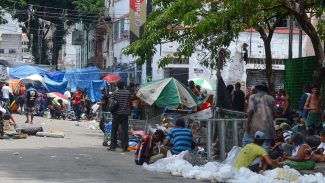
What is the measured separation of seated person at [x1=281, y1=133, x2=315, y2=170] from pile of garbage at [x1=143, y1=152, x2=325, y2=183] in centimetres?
150

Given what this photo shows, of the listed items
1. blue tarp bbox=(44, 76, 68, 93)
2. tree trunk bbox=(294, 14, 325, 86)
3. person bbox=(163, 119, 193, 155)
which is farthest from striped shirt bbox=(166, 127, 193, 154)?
blue tarp bbox=(44, 76, 68, 93)

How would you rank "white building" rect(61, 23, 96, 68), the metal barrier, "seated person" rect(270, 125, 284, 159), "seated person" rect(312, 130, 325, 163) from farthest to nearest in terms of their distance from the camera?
"white building" rect(61, 23, 96, 68)
"seated person" rect(312, 130, 325, 163)
"seated person" rect(270, 125, 284, 159)
the metal barrier

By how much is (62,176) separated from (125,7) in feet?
140

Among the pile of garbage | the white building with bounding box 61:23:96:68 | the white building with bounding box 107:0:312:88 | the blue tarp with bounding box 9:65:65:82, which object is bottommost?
the pile of garbage

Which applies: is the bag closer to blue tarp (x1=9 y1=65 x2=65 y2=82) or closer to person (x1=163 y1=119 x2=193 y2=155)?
person (x1=163 y1=119 x2=193 y2=155)

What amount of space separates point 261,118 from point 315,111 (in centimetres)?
466

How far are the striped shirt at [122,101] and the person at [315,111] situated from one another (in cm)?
462

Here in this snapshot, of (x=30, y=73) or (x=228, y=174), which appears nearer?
(x=228, y=174)

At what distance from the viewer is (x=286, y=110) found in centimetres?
2127

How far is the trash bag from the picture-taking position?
15.0 meters

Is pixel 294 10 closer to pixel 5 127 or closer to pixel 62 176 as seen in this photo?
pixel 62 176

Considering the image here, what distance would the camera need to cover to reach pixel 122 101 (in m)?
19.8

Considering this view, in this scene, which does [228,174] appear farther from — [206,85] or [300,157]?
[206,85]

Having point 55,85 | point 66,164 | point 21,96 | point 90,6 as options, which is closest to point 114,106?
point 66,164
